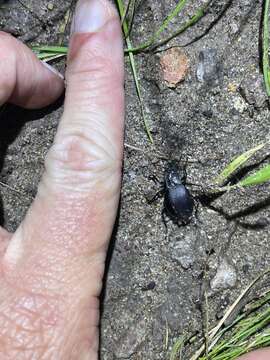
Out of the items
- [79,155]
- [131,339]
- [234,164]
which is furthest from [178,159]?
[131,339]

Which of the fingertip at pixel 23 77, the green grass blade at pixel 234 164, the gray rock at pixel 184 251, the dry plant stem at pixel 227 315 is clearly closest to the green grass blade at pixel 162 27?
the fingertip at pixel 23 77

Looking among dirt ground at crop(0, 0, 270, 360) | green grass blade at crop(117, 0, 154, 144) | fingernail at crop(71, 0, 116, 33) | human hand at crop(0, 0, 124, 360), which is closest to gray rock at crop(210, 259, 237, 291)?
dirt ground at crop(0, 0, 270, 360)

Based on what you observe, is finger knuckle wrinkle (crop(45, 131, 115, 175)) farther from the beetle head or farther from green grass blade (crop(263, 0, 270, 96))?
green grass blade (crop(263, 0, 270, 96))

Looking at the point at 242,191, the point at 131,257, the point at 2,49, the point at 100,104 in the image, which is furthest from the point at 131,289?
the point at 2,49

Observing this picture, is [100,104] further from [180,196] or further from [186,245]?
[186,245]

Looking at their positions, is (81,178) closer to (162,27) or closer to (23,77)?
(23,77)

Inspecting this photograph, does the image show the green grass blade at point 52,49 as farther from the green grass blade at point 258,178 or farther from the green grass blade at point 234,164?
the green grass blade at point 258,178

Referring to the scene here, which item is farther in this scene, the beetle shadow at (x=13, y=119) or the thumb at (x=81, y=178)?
the beetle shadow at (x=13, y=119)
